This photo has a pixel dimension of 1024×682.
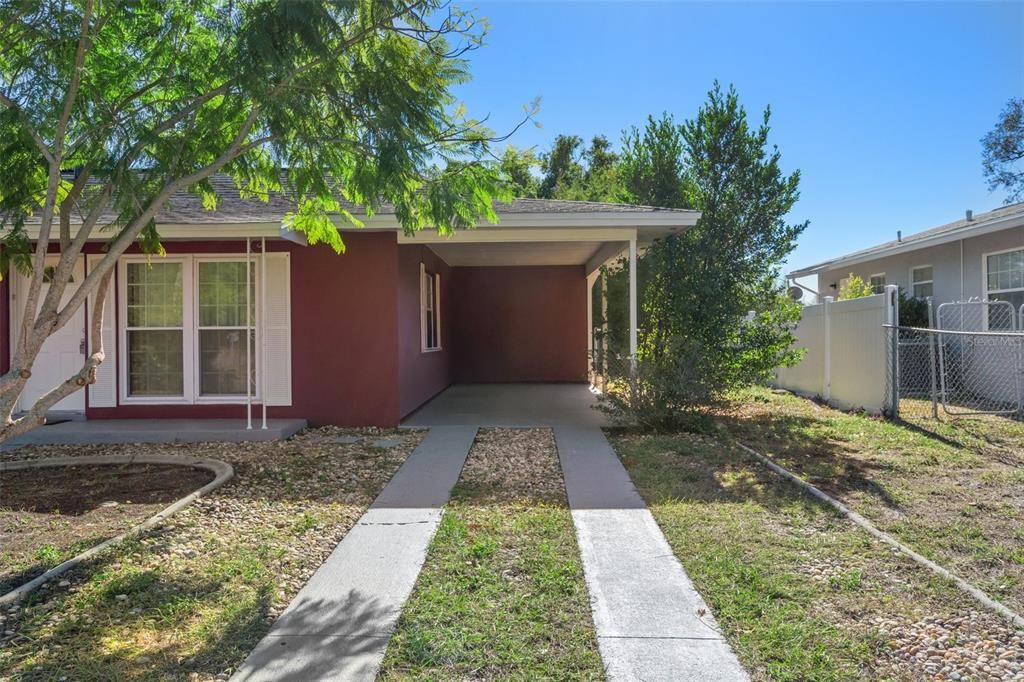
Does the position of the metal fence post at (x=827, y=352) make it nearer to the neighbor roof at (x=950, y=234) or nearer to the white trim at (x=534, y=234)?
the neighbor roof at (x=950, y=234)

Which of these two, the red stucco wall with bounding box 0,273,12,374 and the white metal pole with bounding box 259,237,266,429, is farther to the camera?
the red stucco wall with bounding box 0,273,12,374

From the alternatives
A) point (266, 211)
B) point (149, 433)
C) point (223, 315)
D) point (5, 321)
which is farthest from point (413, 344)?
point (5, 321)

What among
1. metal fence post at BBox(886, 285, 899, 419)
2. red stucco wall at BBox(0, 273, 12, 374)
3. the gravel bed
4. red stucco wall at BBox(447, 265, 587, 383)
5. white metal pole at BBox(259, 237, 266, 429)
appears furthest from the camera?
red stucco wall at BBox(447, 265, 587, 383)

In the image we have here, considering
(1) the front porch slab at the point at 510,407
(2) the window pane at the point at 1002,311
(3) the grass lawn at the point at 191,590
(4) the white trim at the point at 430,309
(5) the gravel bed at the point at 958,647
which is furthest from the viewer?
(4) the white trim at the point at 430,309

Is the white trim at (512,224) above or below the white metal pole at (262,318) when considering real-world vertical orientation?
above

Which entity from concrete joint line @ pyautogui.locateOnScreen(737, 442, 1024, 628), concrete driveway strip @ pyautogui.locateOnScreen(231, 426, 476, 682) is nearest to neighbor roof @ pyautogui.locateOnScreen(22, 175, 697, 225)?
concrete joint line @ pyautogui.locateOnScreen(737, 442, 1024, 628)

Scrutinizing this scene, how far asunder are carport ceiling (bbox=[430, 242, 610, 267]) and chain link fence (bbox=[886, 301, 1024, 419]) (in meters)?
5.38

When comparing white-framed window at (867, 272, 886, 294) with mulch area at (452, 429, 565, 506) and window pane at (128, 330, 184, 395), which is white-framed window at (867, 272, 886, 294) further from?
window pane at (128, 330, 184, 395)

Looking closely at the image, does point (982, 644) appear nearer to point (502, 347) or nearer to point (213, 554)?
point (213, 554)

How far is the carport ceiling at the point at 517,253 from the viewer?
12.6 meters

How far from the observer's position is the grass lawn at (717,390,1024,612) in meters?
4.41

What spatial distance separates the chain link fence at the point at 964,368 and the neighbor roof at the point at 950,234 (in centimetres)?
129

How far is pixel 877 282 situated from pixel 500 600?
55.0 feet

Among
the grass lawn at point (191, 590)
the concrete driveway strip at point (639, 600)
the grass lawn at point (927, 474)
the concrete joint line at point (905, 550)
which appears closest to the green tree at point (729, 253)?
the grass lawn at point (927, 474)
